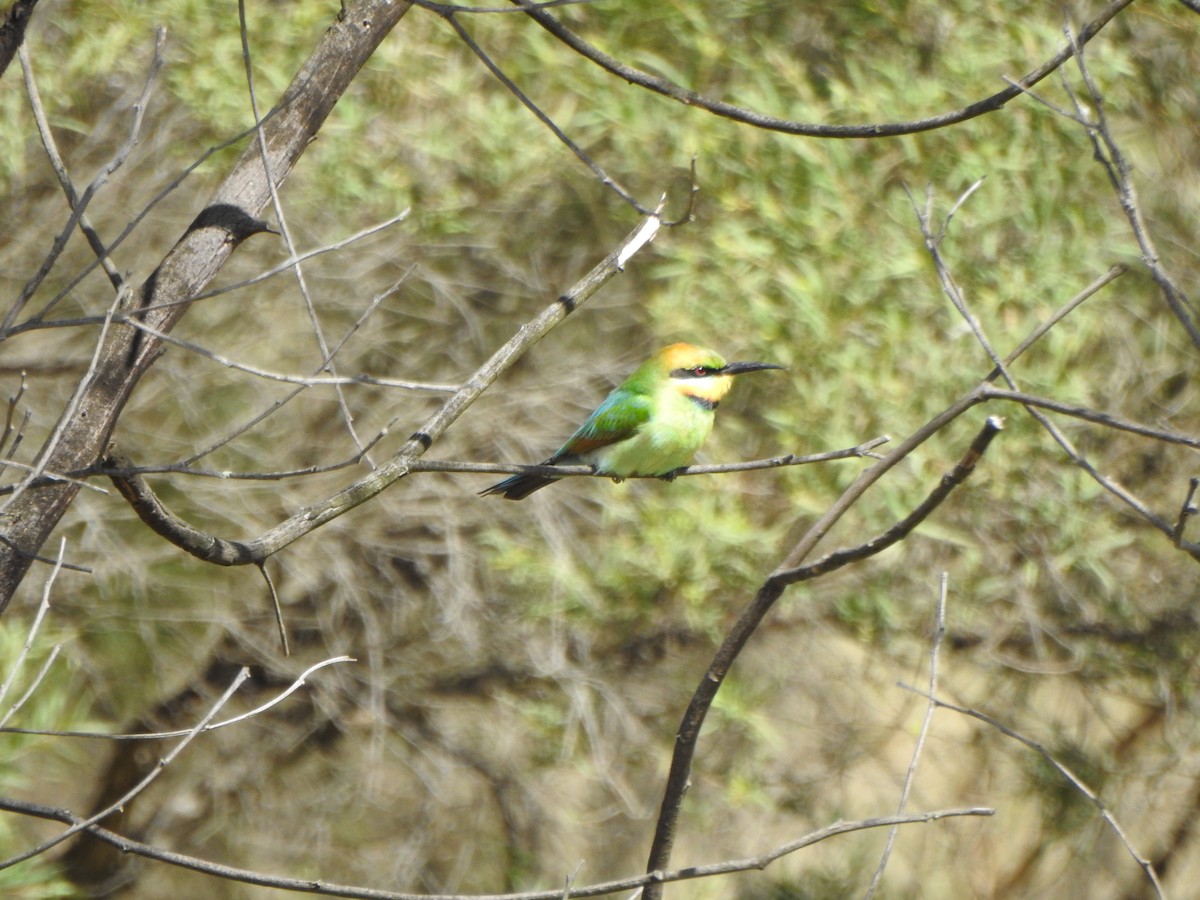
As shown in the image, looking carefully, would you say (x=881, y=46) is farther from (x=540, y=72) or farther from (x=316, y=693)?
(x=316, y=693)

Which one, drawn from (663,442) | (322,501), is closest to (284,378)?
(322,501)

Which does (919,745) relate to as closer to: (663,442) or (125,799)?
(125,799)

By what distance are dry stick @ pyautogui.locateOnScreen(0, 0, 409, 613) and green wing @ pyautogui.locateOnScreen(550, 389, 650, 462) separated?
1.57 m

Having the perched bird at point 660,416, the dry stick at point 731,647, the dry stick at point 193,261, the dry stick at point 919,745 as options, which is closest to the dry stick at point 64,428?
the dry stick at point 193,261

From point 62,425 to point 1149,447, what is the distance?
11.8 ft

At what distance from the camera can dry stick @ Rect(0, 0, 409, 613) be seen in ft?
5.35

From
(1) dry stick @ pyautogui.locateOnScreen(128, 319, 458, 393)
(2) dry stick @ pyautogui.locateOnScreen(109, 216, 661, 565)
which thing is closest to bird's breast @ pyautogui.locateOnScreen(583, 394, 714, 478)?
(2) dry stick @ pyautogui.locateOnScreen(109, 216, 661, 565)

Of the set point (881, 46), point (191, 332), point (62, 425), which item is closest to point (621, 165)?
point (881, 46)

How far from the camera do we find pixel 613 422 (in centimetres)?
337

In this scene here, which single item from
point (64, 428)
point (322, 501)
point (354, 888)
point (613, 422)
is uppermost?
point (64, 428)

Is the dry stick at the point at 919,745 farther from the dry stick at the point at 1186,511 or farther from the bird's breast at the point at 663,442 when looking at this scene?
the bird's breast at the point at 663,442

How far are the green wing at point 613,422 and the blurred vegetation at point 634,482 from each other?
2.45ft

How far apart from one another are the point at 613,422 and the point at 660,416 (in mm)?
163

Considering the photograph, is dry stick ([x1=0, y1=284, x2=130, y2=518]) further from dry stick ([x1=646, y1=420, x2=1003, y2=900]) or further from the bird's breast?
the bird's breast
